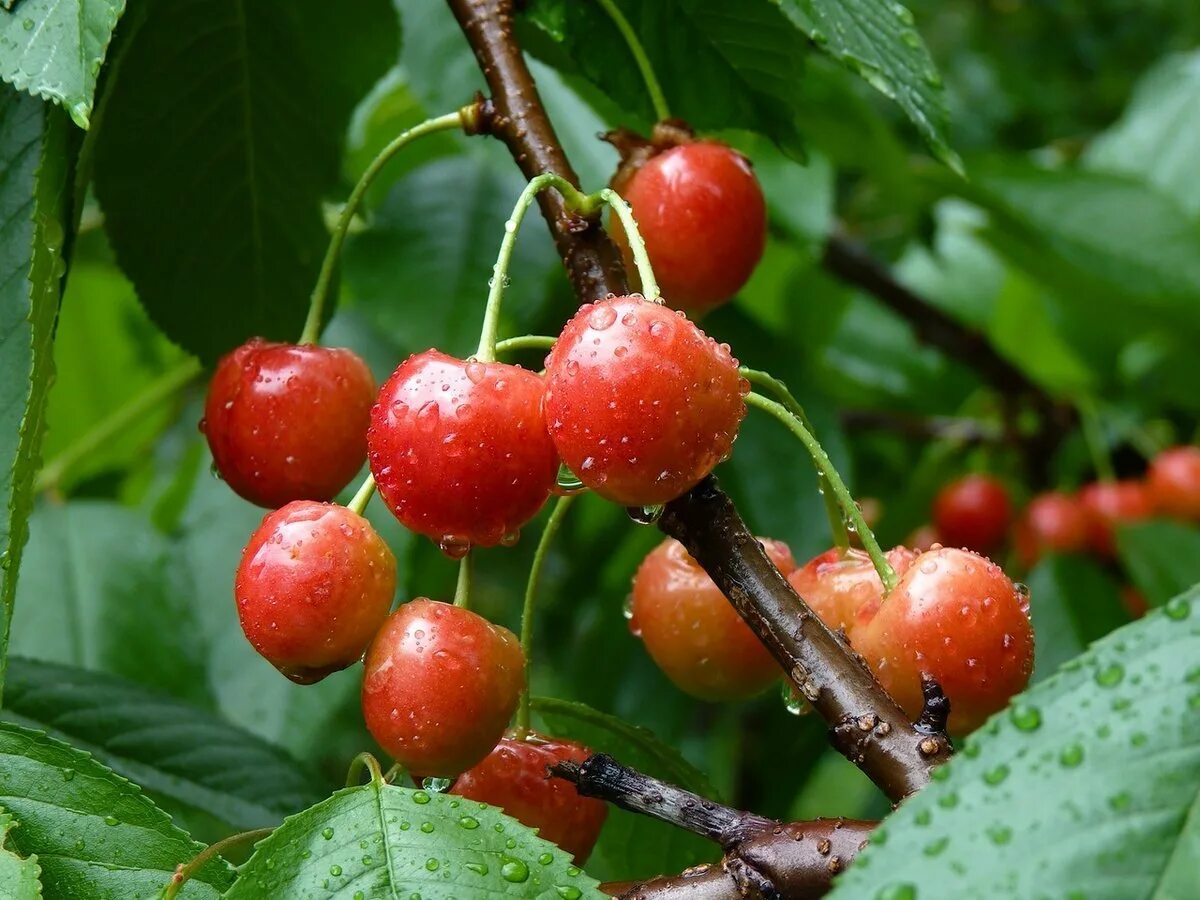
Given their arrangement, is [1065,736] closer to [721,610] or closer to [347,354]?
[721,610]

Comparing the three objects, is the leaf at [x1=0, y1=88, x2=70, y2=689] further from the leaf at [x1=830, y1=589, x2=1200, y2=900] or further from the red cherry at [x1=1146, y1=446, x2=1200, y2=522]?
the red cherry at [x1=1146, y1=446, x2=1200, y2=522]

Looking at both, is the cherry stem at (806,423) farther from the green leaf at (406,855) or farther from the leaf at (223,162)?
the leaf at (223,162)

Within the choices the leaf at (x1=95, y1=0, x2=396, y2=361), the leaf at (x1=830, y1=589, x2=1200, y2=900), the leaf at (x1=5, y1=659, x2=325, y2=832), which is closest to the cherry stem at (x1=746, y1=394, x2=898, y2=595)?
the leaf at (x1=830, y1=589, x2=1200, y2=900)

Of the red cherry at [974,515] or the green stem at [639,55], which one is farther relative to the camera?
the red cherry at [974,515]

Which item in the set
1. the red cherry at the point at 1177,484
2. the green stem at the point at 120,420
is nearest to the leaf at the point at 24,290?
the green stem at the point at 120,420

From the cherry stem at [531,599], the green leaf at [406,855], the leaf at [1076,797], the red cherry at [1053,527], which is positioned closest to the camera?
the leaf at [1076,797]

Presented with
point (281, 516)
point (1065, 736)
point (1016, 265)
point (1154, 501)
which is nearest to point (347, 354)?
point (281, 516)

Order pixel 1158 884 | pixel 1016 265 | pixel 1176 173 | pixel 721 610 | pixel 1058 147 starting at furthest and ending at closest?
1. pixel 1058 147
2. pixel 1176 173
3. pixel 1016 265
4. pixel 721 610
5. pixel 1158 884
